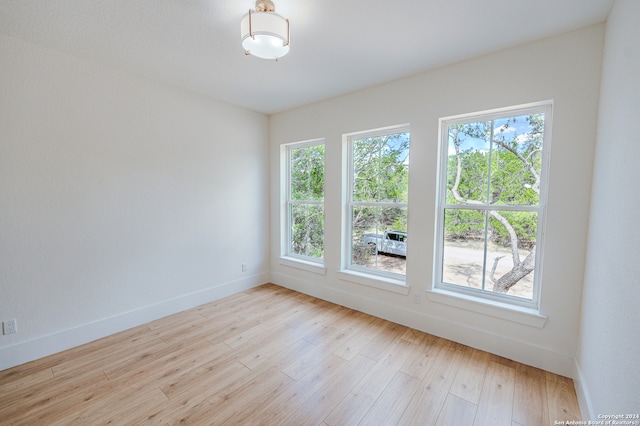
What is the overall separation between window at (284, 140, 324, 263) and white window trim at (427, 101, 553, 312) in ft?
5.19

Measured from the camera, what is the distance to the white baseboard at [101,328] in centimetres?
212

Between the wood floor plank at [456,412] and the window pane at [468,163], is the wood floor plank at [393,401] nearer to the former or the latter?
the wood floor plank at [456,412]

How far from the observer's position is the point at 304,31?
197cm

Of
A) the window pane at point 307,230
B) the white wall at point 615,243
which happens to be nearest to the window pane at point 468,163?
the white wall at point 615,243

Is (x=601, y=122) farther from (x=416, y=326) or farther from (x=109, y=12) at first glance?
(x=109, y=12)

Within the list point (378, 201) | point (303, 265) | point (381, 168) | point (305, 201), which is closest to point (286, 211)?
point (305, 201)

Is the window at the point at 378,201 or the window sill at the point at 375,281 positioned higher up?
the window at the point at 378,201

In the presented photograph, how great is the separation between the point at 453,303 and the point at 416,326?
0.49 m

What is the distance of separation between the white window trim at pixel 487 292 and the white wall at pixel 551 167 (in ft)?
0.20

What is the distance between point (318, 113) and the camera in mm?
3473

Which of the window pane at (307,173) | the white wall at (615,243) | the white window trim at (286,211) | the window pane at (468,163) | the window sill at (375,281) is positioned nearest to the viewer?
the white wall at (615,243)

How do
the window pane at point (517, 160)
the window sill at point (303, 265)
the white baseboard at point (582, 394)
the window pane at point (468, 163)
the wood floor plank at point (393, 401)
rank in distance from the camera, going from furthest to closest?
1. the window sill at point (303, 265)
2. the window pane at point (468, 163)
3. the window pane at point (517, 160)
4. the wood floor plank at point (393, 401)
5. the white baseboard at point (582, 394)

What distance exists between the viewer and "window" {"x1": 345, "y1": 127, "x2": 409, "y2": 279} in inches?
116

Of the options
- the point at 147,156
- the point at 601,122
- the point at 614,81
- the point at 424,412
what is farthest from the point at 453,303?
the point at 147,156
